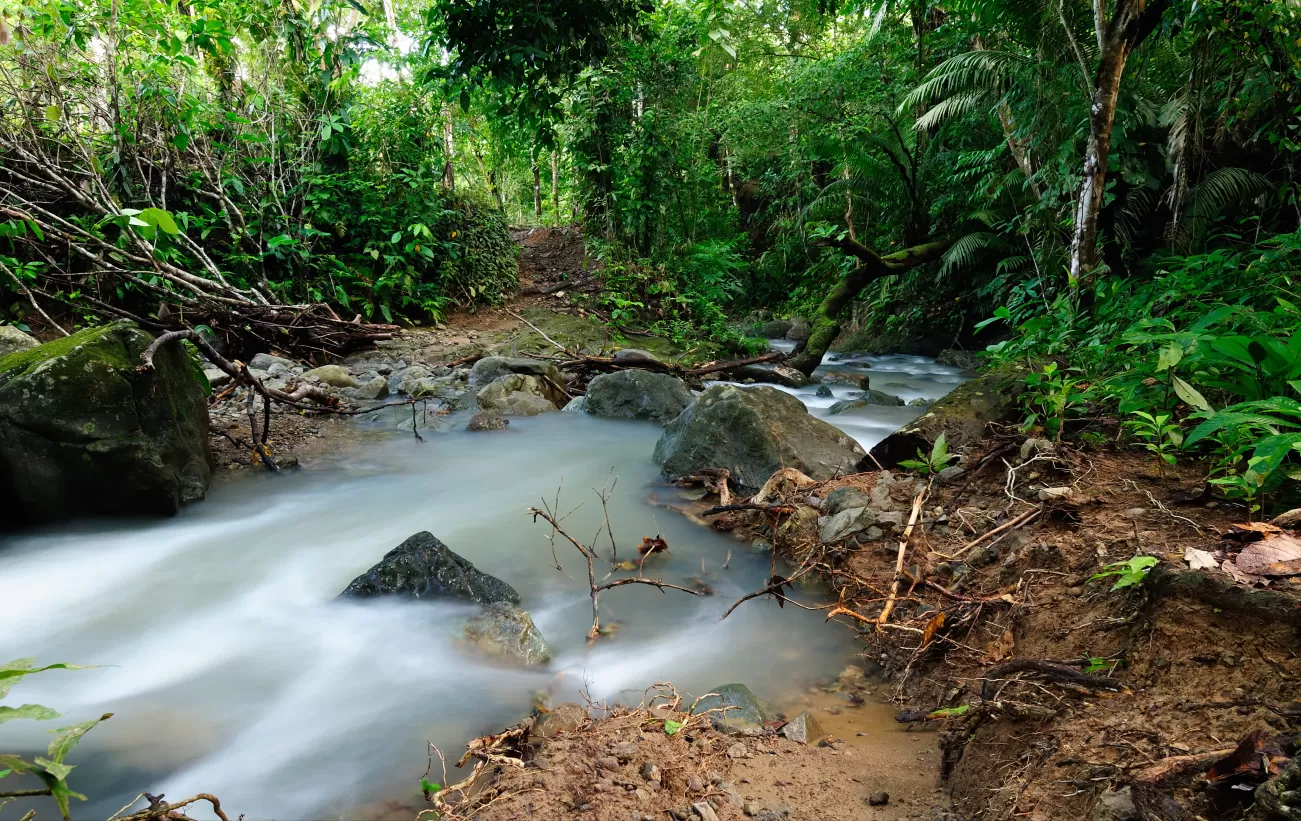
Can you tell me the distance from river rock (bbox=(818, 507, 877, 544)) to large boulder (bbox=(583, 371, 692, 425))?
3.15 meters

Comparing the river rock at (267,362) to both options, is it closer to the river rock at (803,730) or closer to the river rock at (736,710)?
the river rock at (736,710)

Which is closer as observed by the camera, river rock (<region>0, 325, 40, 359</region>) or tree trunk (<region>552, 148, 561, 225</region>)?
river rock (<region>0, 325, 40, 359</region>)

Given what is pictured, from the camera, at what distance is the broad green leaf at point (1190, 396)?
7.95 ft

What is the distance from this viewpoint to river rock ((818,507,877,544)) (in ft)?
10.2

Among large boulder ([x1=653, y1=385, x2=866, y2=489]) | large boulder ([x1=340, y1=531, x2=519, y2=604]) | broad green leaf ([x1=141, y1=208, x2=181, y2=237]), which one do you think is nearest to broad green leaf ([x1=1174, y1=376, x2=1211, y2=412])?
large boulder ([x1=653, y1=385, x2=866, y2=489])

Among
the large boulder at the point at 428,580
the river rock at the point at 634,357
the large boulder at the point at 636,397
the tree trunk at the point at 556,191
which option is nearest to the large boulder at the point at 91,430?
the large boulder at the point at 428,580

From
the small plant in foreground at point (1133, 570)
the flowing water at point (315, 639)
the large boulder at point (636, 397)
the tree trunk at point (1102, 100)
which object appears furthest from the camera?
the large boulder at point (636, 397)

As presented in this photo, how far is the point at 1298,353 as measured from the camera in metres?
2.24

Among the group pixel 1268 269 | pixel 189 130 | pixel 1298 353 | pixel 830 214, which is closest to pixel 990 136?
pixel 830 214

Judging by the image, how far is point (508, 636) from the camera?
8.70 ft

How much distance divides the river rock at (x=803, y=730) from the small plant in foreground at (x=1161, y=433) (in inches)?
65.8

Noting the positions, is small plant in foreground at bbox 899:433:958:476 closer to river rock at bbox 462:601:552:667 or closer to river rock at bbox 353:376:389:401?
river rock at bbox 462:601:552:667

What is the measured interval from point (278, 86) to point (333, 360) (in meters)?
3.97

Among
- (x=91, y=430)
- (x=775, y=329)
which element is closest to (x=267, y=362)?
(x=91, y=430)
